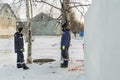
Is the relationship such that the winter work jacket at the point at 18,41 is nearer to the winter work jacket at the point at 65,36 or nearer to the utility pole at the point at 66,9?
the winter work jacket at the point at 65,36

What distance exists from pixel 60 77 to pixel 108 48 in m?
6.80

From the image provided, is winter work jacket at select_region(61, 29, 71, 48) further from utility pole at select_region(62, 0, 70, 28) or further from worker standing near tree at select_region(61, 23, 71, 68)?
utility pole at select_region(62, 0, 70, 28)

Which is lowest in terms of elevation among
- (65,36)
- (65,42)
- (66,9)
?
(65,42)

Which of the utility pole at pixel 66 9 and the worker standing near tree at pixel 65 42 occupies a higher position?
the utility pole at pixel 66 9

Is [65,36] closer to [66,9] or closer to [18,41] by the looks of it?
[18,41]


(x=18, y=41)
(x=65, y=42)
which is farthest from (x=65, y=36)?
(x=18, y=41)

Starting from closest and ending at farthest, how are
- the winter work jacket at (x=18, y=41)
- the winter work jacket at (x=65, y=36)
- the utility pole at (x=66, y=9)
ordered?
the winter work jacket at (x=65, y=36) → the winter work jacket at (x=18, y=41) → the utility pole at (x=66, y=9)

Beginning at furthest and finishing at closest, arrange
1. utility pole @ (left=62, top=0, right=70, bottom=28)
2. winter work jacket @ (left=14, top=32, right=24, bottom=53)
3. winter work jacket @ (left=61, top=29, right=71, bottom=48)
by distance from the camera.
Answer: utility pole @ (left=62, top=0, right=70, bottom=28) → winter work jacket @ (left=14, top=32, right=24, bottom=53) → winter work jacket @ (left=61, top=29, right=71, bottom=48)

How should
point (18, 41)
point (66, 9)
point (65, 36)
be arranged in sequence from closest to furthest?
1. point (65, 36)
2. point (18, 41)
3. point (66, 9)

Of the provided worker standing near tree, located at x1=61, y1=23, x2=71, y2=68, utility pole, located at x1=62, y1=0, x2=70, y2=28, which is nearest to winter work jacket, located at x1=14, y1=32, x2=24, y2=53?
worker standing near tree, located at x1=61, y1=23, x2=71, y2=68

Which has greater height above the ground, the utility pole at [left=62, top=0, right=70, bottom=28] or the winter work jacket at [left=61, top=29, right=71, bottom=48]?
the utility pole at [left=62, top=0, right=70, bottom=28]

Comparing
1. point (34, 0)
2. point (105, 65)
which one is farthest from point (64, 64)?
point (105, 65)

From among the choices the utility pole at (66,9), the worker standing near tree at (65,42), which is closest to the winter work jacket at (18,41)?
the worker standing near tree at (65,42)

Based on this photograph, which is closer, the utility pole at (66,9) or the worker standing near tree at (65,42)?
the worker standing near tree at (65,42)
